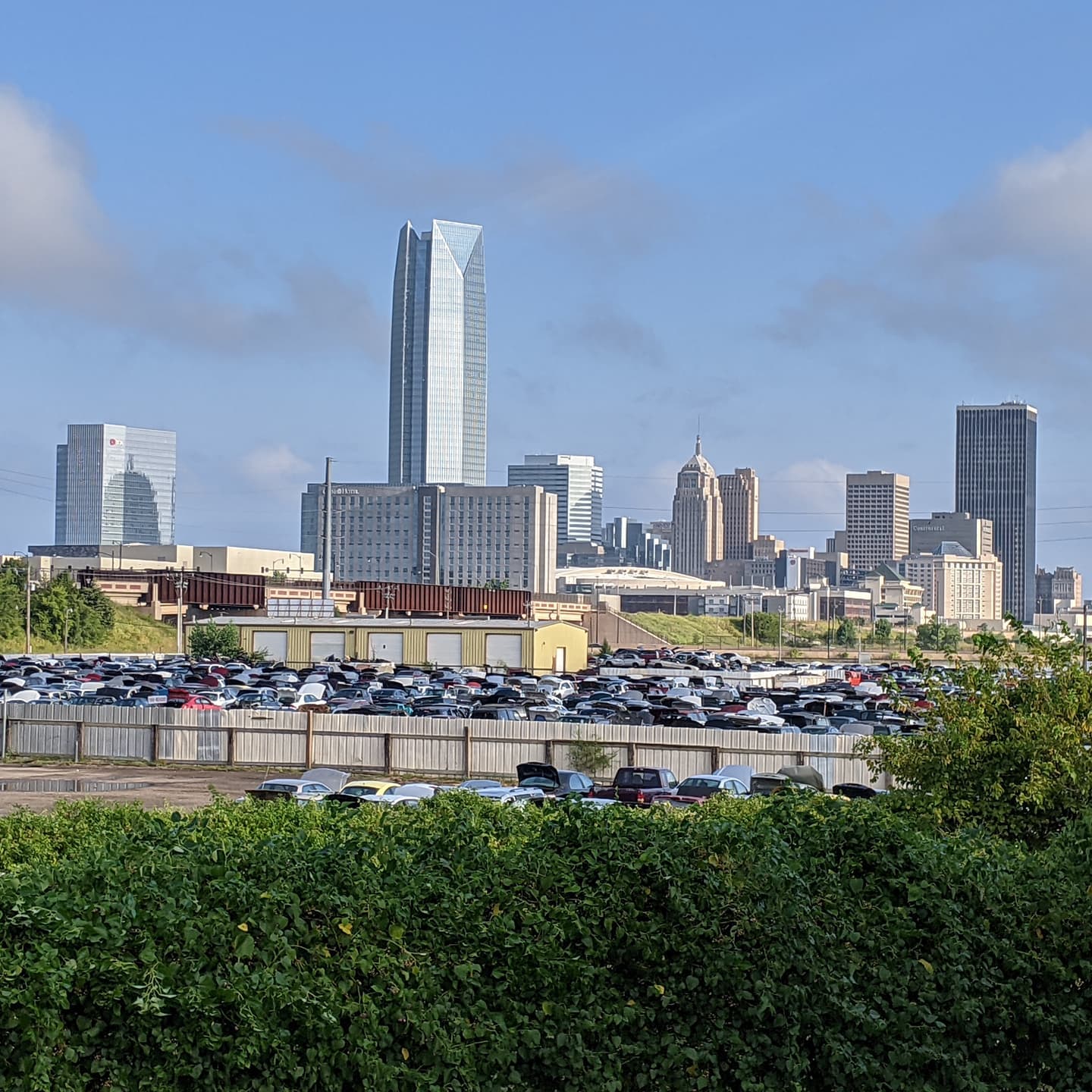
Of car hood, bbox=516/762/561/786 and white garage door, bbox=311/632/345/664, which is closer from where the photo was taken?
car hood, bbox=516/762/561/786

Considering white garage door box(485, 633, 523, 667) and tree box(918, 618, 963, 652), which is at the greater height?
white garage door box(485, 633, 523, 667)

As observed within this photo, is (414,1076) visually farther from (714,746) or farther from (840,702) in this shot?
(840,702)

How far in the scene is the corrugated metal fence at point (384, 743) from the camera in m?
33.9

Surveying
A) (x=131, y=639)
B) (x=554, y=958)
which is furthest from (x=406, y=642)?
(x=554, y=958)

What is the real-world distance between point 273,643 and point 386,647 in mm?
6725

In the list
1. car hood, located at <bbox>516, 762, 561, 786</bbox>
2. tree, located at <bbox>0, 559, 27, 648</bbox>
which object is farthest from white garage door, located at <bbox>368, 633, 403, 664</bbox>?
car hood, located at <bbox>516, 762, 561, 786</bbox>

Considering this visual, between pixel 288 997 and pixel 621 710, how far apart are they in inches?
1980

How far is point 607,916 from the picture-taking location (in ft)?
23.6

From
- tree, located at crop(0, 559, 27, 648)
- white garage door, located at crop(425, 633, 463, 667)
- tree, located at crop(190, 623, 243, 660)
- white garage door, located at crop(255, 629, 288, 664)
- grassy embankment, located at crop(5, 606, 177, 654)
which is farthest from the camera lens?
grassy embankment, located at crop(5, 606, 177, 654)

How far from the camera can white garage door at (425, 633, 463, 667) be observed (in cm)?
8081

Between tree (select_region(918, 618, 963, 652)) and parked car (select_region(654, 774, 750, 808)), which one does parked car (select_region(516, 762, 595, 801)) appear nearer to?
parked car (select_region(654, 774, 750, 808))

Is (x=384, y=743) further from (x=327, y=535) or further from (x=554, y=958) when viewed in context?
(x=327, y=535)

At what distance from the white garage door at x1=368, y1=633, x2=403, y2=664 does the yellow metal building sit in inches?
1.7

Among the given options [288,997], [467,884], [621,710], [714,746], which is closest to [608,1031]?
[467,884]
